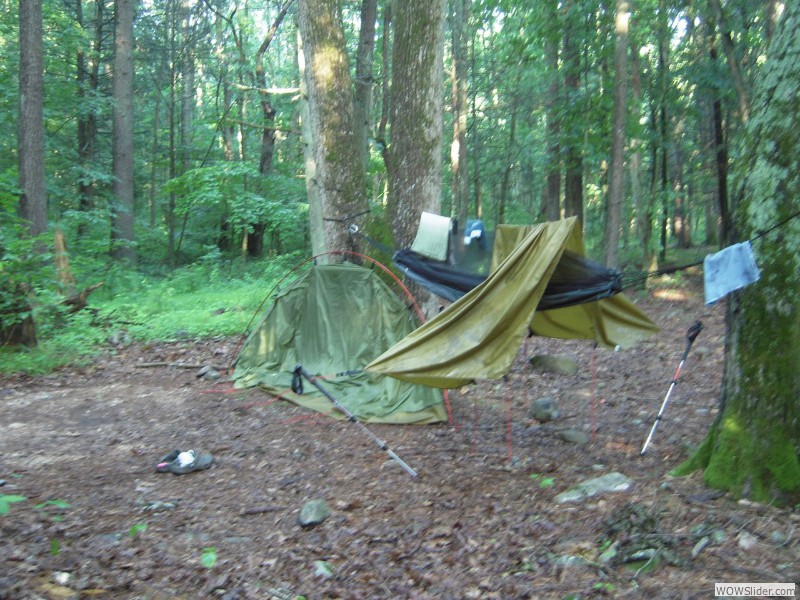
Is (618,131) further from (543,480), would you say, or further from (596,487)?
(596,487)

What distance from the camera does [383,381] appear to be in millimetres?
6996

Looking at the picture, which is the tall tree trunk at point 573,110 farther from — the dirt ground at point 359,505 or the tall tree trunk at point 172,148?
the tall tree trunk at point 172,148

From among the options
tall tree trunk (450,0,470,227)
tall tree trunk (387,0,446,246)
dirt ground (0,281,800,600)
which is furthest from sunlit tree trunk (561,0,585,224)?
dirt ground (0,281,800,600)

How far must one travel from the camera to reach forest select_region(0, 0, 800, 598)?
3.71 metres

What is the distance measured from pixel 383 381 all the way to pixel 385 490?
2.11m

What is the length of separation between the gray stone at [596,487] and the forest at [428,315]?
0.59ft

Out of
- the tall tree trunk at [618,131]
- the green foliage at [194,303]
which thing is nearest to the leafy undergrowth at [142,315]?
the green foliage at [194,303]

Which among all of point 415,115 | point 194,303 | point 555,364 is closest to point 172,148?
point 194,303

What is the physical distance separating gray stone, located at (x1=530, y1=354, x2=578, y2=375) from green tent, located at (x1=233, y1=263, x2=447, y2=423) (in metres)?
2.65

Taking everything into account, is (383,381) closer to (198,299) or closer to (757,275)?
(757,275)

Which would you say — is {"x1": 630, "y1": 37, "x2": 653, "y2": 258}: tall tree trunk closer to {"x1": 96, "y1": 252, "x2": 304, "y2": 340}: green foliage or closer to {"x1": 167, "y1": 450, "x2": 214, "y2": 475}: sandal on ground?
{"x1": 96, "y1": 252, "x2": 304, "y2": 340}: green foliage

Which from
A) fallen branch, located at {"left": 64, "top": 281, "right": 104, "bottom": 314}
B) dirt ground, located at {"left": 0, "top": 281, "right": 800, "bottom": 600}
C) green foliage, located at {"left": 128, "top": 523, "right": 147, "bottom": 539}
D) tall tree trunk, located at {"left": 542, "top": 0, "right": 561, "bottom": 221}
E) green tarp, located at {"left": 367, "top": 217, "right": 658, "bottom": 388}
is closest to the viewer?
dirt ground, located at {"left": 0, "top": 281, "right": 800, "bottom": 600}

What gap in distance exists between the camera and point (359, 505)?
4727mm

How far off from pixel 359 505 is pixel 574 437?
2346 millimetres
